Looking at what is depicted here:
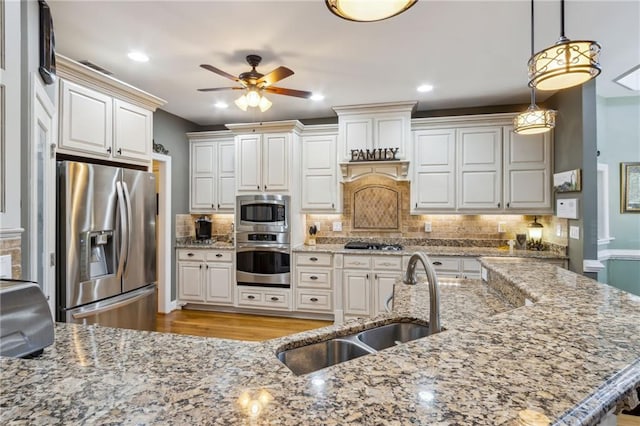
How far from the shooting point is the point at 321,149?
4.45 metres

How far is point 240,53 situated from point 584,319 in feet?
9.48

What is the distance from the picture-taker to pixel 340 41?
2602mm

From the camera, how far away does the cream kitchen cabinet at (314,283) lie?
4.17 metres

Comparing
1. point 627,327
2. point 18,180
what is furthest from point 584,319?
point 18,180

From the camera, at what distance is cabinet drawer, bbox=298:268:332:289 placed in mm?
4174

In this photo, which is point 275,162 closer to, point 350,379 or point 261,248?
point 261,248

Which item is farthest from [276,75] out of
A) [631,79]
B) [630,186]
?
[630,186]

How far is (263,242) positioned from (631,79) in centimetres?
443

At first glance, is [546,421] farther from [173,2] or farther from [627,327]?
[173,2]

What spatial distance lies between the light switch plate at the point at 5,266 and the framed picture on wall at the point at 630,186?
564 cm

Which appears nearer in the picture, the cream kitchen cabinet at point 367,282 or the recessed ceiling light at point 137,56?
the recessed ceiling light at point 137,56

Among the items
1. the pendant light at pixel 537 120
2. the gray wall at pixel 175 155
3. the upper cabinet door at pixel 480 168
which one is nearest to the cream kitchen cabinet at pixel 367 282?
the upper cabinet door at pixel 480 168

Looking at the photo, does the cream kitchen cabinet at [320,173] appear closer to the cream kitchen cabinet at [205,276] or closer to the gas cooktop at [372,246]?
the gas cooktop at [372,246]

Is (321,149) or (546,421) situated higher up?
(321,149)
